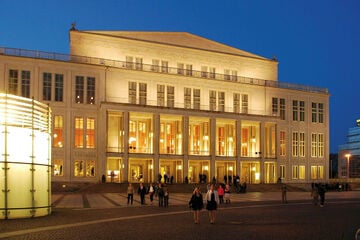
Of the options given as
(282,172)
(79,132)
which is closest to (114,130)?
(79,132)

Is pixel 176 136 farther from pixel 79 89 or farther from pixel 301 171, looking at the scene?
pixel 301 171

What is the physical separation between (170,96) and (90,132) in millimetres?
11340

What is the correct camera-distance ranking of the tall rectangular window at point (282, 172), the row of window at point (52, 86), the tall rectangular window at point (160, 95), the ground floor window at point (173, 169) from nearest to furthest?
the row of window at point (52, 86), the ground floor window at point (173, 169), the tall rectangular window at point (160, 95), the tall rectangular window at point (282, 172)

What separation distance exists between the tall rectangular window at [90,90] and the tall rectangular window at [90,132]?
218 cm

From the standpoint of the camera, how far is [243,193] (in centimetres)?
5109

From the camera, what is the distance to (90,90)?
188 feet

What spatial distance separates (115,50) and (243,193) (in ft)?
78.0

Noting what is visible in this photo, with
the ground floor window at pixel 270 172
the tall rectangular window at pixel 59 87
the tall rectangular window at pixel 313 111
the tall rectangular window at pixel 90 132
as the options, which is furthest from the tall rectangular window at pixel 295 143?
the tall rectangular window at pixel 59 87

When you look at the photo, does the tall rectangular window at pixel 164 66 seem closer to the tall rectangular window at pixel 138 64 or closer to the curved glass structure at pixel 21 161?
the tall rectangular window at pixel 138 64

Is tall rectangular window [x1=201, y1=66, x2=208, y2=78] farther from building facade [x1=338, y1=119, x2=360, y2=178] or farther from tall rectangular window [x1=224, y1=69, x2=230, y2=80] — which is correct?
building facade [x1=338, y1=119, x2=360, y2=178]

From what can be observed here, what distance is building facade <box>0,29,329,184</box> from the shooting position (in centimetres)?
5531

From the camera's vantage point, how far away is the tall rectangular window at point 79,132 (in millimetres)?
55938

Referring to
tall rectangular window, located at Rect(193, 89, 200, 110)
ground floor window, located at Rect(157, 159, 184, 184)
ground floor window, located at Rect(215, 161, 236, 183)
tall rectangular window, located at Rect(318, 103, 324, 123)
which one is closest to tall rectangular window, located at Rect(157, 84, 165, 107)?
tall rectangular window, located at Rect(193, 89, 200, 110)

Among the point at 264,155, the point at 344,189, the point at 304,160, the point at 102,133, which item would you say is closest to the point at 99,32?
the point at 102,133
